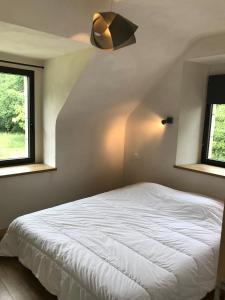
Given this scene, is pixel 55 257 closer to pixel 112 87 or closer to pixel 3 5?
pixel 3 5

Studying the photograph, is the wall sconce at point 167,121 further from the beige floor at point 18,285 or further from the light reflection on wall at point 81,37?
the beige floor at point 18,285

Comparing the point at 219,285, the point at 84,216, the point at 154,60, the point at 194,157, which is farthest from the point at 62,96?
the point at 219,285

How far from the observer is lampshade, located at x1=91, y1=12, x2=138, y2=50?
1428mm

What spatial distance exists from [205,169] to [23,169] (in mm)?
2231

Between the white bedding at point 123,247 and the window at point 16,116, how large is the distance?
3.84ft

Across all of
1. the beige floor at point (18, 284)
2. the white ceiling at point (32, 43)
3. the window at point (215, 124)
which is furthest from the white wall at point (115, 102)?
the beige floor at point (18, 284)

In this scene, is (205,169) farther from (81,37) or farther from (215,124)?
(81,37)

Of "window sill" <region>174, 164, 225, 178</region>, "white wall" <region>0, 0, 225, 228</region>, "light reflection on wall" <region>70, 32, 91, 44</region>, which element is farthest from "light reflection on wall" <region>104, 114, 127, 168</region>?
"light reflection on wall" <region>70, 32, 91, 44</region>

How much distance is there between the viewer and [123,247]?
1917mm

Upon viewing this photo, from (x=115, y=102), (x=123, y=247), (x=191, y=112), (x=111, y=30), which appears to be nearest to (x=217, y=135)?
(x=191, y=112)

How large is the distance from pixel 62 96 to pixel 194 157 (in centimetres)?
190

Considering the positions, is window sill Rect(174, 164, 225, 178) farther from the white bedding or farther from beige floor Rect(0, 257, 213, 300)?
beige floor Rect(0, 257, 213, 300)

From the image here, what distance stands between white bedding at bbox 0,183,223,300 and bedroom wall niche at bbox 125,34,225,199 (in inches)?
18.7

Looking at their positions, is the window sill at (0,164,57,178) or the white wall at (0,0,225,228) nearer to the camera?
the white wall at (0,0,225,228)
